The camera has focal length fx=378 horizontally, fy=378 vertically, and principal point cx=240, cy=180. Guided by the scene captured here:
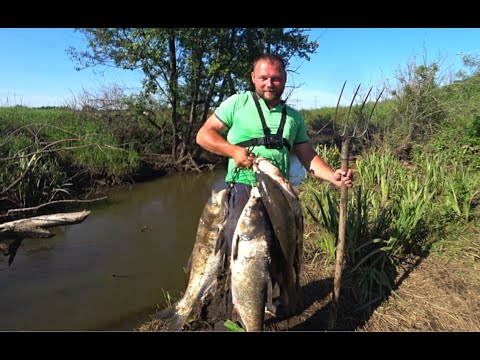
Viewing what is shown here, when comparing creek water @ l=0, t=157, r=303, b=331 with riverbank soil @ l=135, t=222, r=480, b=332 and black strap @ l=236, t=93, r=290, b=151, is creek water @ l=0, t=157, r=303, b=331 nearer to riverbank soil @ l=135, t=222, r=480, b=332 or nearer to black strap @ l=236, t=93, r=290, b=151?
riverbank soil @ l=135, t=222, r=480, b=332

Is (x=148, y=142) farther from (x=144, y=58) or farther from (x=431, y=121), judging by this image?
(x=431, y=121)

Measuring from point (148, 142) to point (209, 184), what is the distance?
3513 mm

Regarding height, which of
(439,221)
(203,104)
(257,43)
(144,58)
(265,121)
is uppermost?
(257,43)

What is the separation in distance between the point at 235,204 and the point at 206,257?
668 mm

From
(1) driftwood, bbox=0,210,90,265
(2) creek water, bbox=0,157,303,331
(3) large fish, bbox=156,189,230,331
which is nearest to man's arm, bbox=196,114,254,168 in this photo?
(3) large fish, bbox=156,189,230,331

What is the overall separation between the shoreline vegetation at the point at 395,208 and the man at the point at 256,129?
0.85 metres

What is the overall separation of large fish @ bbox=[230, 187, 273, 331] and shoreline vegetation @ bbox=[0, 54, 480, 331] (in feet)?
3.03

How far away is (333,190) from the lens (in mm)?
6312

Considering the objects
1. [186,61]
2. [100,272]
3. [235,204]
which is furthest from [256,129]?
[186,61]

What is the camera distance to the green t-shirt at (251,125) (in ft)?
9.00

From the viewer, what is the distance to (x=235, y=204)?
2.87m

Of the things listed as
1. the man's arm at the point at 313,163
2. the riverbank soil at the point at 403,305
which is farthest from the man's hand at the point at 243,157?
the riverbank soil at the point at 403,305

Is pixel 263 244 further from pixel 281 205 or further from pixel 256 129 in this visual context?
pixel 256 129
